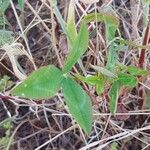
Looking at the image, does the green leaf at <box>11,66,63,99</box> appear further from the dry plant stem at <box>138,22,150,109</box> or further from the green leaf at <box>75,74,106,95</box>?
the dry plant stem at <box>138,22,150,109</box>

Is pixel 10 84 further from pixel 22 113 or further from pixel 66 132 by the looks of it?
pixel 66 132

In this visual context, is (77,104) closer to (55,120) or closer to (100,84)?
(100,84)

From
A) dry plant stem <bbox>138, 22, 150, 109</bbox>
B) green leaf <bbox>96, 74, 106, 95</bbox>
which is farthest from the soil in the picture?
green leaf <bbox>96, 74, 106, 95</bbox>

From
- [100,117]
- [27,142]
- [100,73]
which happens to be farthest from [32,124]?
[100,73]

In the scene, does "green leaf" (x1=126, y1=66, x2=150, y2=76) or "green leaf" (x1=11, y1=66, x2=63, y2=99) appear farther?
"green leaf" (x1=126, y1=66, x2=150, y2=76)

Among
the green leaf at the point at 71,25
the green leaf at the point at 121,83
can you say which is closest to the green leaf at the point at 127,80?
the green leaf at the point at 121,83
